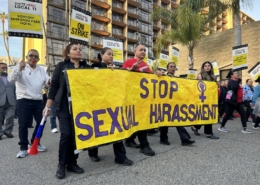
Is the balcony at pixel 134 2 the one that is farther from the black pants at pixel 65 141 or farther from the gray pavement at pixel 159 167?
the black pants at pixel 65 141

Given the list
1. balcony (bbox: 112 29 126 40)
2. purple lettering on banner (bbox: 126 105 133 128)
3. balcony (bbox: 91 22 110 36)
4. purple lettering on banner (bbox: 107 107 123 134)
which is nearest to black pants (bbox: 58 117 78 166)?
purple lettering on banner (bbox: 107 107 123 134)

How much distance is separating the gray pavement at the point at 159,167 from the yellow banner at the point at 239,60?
4.87 meters

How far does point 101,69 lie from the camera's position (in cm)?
350

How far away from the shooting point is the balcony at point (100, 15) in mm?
43987

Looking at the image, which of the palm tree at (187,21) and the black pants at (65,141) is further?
the palm tree at (187,21)

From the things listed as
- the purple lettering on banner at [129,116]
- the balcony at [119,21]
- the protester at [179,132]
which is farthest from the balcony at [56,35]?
the purple lettering on banner at [129,116]

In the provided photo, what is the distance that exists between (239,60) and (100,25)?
130 feet

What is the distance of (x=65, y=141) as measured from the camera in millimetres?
3154

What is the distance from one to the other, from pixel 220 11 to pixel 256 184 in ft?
53.0

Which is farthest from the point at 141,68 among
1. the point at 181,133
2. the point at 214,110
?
the point at 214,110

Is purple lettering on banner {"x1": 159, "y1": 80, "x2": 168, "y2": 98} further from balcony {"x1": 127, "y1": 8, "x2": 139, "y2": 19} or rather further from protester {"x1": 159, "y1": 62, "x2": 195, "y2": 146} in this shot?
balcony {"x1": 127, "y1": 8, "x2": 139, "y2": 19}

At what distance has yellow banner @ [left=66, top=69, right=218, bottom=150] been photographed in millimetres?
3232

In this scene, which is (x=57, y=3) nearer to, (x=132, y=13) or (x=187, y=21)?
(x=132, y=13)

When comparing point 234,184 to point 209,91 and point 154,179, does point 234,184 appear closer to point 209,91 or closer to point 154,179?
point 154,179
